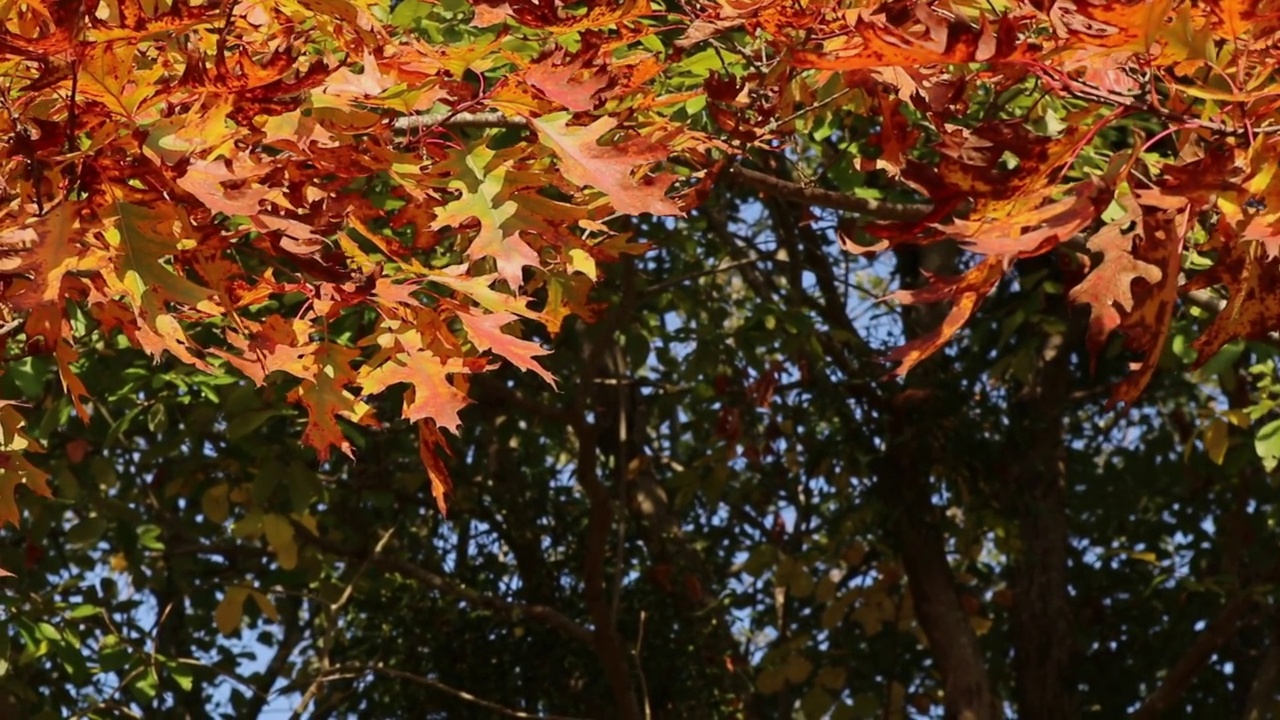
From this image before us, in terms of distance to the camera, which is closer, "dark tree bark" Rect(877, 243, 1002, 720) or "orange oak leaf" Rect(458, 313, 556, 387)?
"orange oak leaf" Rect(458, 313, 556, 387)

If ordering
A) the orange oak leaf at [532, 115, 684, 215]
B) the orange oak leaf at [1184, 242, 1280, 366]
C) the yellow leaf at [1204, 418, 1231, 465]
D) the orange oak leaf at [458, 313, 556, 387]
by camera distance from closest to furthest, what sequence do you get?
the orange oak leaf at [1184, 242, 1280, 366] < the orange oak leaf at [532, 115, 684, 215] < the orange oak leaf at [458, 313, 556, 387] < the yellow leaf at [1204, 418, 1231, 465]

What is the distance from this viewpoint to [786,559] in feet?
15.3

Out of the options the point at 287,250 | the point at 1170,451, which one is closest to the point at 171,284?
the point at 287,250

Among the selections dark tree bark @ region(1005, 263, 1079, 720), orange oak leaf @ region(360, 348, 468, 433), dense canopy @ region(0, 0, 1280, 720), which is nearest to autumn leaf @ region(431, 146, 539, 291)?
dense canopy @ region(0, 0, 1280, 720)

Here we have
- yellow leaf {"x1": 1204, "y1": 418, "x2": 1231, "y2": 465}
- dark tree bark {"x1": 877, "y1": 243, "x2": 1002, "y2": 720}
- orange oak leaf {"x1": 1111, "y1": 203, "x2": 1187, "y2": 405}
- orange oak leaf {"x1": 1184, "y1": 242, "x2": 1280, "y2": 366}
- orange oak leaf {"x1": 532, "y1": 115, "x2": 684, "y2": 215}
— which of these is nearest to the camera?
orange oak leaf {"x1": 1111, "y1": 203, "x2": 1187, "y2": 405}

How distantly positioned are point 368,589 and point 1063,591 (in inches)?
70.4

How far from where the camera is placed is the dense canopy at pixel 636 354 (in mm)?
1550

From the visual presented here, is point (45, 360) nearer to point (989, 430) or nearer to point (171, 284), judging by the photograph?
point (171, 284)

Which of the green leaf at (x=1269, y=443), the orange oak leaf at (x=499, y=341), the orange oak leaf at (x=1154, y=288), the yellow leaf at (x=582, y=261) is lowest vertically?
the orange oak leaf at (x=1154, y=288)

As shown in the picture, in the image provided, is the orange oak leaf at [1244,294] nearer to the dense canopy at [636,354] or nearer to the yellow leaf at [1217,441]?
the dense canopy at [636,354]

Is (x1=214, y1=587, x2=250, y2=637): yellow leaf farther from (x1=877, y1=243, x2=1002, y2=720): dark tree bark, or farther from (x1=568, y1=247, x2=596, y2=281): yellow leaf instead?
(x1=568, y1=247, x2=596, y2=281): yellow leaf

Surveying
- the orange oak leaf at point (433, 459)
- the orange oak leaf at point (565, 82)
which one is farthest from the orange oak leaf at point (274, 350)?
the orange oak leaf at point (565, 82)

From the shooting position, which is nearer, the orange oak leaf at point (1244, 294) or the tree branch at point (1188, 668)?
the orange oak leaf at point (1244, 294)

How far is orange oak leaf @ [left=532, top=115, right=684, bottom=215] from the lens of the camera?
1665 mm
